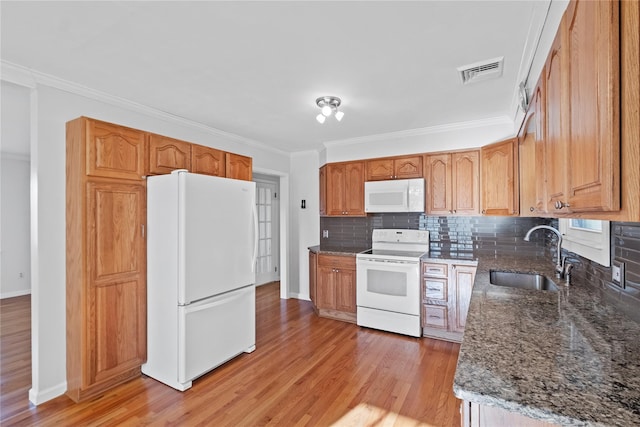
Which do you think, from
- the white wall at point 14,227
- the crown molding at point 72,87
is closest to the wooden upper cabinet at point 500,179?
the crown molding at point 72,87

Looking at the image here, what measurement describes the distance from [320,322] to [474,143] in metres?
2.84

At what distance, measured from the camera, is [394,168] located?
12.8 ft

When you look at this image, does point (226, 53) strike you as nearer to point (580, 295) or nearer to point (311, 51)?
point (311, 51)

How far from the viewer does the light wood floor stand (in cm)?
206

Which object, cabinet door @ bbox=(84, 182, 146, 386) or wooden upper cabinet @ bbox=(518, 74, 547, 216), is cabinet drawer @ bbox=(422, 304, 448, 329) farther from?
cabinet door @ bbox=(84, 182, 146, 386)

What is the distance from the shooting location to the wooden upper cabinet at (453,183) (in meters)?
3.46

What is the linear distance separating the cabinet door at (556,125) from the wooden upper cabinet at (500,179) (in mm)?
1369

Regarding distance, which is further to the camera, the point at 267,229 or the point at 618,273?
the point at 267,229

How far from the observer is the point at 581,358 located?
0.97 meters

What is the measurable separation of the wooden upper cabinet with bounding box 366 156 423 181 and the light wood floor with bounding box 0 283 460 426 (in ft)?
6.30

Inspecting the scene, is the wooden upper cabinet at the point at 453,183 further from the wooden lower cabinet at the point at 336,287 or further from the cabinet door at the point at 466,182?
the wooden lower cabinet at the point at 336,287

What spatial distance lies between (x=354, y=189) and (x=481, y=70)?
2.14m

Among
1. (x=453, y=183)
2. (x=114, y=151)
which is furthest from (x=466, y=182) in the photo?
(x=114, y=151)

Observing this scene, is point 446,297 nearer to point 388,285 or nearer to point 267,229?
point 388,285
